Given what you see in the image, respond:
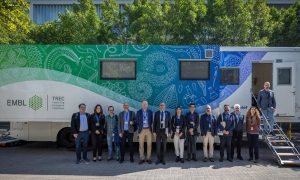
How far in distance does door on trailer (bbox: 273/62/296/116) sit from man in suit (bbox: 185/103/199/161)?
10.8 feet

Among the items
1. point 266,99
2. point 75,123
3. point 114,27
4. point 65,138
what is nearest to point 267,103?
point 266,99

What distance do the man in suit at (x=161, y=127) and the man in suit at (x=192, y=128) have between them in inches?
25.1

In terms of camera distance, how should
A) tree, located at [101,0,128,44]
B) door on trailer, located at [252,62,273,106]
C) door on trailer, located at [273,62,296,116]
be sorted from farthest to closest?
tree, located at [101,0,128,44]
door on trailer, located at [252,62,273,106]
door on trailer, located at [273,62,296,116]

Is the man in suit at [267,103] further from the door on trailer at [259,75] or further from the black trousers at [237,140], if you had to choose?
the door on trailer at [259,75]

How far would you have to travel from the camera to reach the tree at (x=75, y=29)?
65.6 ft

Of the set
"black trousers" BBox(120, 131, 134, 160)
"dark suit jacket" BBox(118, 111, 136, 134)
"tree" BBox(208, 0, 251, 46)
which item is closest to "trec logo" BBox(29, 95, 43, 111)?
"dark suit jacket" BBox(118, 111, 136, 134)

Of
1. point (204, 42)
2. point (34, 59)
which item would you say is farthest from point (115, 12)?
point (34, 59)

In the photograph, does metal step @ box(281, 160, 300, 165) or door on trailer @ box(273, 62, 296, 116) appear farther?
door on trailer @ box(273, 62, 296, 116)

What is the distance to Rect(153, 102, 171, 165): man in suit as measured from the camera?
1248cm

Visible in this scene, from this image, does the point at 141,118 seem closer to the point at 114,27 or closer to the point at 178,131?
the point at 178,131

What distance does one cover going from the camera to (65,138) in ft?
47.2

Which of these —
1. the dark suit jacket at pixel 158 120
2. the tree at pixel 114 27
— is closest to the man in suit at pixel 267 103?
the dark suit jacket at pixel 158 120

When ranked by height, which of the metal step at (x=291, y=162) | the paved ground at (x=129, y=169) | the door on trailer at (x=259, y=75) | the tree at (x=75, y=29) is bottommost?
the paved ground at (x=129, y=169)

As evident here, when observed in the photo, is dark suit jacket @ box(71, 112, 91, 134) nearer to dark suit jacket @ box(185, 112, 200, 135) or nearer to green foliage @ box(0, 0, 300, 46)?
dark suit jacket @ box(185, 112, 200, 135)
